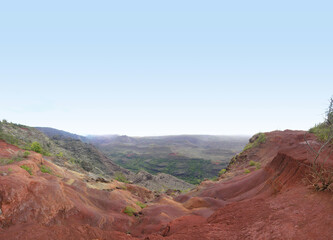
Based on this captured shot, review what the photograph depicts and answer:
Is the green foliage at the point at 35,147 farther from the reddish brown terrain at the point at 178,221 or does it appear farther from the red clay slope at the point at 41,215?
the red clay slope at the point at 41,215

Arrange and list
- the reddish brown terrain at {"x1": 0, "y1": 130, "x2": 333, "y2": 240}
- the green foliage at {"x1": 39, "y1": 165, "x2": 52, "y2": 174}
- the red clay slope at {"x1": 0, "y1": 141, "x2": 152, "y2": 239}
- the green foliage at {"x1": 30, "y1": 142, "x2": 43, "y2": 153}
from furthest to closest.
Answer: the green foliage at {"x1": 30, "y1": 142, "x2": 43, "y2": 153} < the green foliage at {"x1": 39, "y1": 165, "x2": 52, "y2": 174} < the red clay slope at {"x1": 0, "y1": 141, "x2": 152, "y2": 239} < the reddish brown terrain at {"x1": 0, "y1": 130, "x2": 333, "y2": 240}

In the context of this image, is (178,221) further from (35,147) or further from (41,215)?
(35,147)

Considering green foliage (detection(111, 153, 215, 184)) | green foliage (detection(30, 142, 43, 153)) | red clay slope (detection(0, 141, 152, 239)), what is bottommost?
green foliage (detection(111, 153, 215, 184))

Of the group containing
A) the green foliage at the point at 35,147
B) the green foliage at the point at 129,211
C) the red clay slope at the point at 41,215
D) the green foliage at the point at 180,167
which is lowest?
the green foliage at the point at 180,167

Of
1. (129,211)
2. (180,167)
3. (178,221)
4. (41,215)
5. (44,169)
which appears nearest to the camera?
(41,215)

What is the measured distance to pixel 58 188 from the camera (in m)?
10.1

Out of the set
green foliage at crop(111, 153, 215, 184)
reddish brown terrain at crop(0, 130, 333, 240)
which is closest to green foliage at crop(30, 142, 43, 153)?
reddish brown terrain at crop(0, 130, 333, 240)

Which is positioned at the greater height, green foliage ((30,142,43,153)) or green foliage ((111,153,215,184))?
green foliage ((30,142,43,153))

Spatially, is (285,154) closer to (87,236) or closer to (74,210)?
(87,236)

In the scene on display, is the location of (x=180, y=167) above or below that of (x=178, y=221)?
below

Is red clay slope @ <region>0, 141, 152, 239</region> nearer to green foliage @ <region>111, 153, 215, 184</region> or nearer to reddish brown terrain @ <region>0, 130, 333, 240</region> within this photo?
reddish brown terrain @ <region>0, 130, 333, 240</region>

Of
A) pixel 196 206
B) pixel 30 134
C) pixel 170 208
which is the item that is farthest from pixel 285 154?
pixel 30 134

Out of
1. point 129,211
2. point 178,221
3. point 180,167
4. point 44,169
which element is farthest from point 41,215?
point 180,167

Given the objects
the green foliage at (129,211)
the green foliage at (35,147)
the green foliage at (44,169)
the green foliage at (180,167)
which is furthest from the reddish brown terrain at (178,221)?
the green foliage at (180,167)
